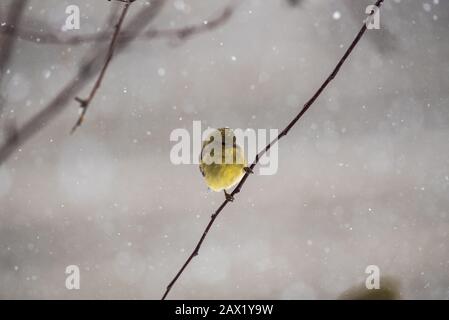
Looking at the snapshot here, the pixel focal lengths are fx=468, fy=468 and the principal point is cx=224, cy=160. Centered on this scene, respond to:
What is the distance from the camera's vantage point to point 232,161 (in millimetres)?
585

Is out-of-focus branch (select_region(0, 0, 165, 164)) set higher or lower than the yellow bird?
higher

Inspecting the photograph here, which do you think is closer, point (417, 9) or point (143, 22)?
point (143, 22)

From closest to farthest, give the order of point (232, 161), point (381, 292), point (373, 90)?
point (232, 161) → point (381, 292) → point (373, 90)

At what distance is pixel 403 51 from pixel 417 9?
6.4 inches

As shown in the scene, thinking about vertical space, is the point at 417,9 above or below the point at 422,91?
above

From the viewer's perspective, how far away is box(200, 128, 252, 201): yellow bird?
22.9 inches

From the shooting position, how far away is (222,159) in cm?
58

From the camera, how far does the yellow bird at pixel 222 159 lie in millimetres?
583

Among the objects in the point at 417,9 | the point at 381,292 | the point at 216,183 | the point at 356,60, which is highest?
the point at 417,9

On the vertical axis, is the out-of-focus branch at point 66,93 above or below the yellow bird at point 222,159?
above
